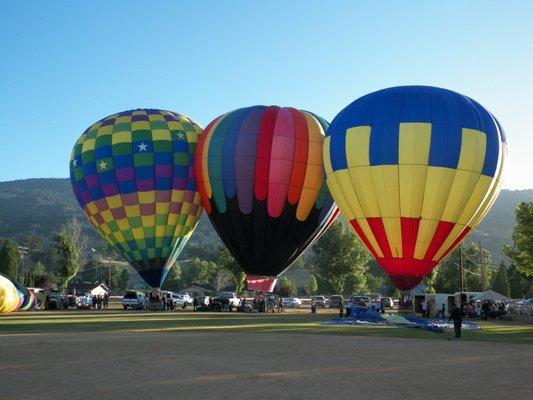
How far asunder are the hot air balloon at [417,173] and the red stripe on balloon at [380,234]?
42 mm

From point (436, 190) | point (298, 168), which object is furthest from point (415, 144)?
point (298, 168)

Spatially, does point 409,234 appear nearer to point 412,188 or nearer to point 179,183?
point 412,188

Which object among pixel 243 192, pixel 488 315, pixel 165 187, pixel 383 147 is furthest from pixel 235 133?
pixel 488 315

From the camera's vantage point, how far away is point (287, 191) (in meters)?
31.0

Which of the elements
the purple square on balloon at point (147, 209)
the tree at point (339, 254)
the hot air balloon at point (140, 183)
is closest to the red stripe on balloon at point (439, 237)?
the hot air balloon at point (140, 183)

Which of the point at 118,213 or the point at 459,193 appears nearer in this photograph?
the point at 459,193

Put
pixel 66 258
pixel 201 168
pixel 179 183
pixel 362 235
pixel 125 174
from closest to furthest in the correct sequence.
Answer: pixel 362 235 < pixel 201 168 < pixel 125 174 < pixel 179 183 < pixel 66 258

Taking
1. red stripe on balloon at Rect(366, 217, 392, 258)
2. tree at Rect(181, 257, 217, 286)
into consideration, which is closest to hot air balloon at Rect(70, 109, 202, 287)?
red stripe on balloon at Rect(366, 217, 392, 258)

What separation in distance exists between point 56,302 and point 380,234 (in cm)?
3025

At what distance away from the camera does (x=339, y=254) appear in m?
68.8

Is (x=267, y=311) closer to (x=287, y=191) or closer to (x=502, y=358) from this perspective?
(x=287, y=191)

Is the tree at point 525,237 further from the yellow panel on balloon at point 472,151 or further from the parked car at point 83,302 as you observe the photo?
the parked car at point 83,302

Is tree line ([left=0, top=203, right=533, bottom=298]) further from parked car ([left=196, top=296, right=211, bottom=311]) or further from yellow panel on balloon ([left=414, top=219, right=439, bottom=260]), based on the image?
yellow panel on balloon ([left=414, top=219, right=439, bottom=260])

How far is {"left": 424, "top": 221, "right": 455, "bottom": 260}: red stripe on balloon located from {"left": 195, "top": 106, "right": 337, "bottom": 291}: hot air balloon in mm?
7914
